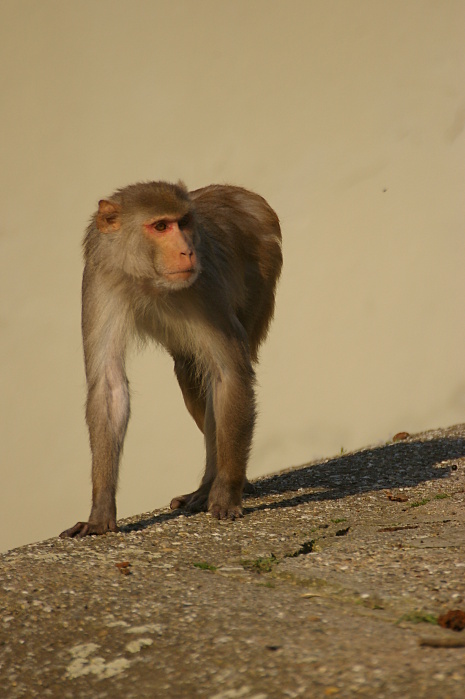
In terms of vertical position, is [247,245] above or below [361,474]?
above

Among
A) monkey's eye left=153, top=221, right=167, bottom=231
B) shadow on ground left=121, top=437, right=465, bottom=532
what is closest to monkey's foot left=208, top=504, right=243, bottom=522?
shadow on ground left=121, top=437, right=465, bottom=532

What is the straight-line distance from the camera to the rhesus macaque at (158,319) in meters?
4.67

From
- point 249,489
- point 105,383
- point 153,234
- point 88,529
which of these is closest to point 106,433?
point 105,383

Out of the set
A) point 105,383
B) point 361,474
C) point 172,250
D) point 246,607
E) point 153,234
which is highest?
point 153,234

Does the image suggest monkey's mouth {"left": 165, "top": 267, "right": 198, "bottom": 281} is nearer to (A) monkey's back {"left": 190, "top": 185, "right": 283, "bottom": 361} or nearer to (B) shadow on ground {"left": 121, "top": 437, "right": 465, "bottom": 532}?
(A) monkey's back {"left": 190, "top": 185, "right": 283, "bottom": 361}

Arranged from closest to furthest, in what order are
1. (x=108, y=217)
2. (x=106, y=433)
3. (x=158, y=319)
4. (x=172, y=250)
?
(x=172, y=250) < (x=106, y=433) < (x=108, y=217) < (x=158, y=319)

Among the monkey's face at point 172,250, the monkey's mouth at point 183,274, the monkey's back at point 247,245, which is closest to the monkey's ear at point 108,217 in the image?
the monkey's face at point 172,250

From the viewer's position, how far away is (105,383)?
4.78 meters

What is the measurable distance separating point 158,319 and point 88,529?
107cm

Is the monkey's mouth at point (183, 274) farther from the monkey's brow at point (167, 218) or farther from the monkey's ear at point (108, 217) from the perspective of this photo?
the monkey's ear at point (108, 217)

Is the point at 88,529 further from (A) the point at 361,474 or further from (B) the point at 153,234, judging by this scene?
(A) the point at 361,474

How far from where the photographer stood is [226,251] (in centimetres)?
539

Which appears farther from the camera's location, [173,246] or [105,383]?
[105,383]

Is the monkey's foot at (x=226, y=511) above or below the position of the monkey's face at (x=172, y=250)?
below
